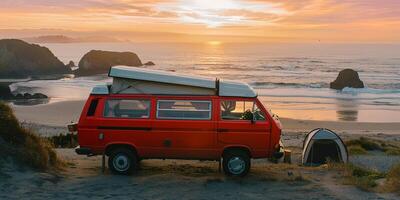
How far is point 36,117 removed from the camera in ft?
117

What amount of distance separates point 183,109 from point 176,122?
34 centimetres

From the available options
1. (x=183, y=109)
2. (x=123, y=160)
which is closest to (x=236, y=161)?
(x=183, y=109)

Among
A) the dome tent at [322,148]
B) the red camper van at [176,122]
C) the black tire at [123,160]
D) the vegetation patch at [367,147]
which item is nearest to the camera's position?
the red camper van at [176,122]

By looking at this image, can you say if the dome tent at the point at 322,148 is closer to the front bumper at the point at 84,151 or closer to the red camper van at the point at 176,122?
the red camper van at the point at 176,122

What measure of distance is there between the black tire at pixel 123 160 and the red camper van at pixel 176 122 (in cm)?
2

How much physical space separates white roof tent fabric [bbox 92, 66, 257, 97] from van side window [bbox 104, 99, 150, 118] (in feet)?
0.74

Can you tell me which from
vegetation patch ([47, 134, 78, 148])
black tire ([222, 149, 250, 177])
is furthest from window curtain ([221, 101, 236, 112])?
vegetation patch ([47, 134, 78, 148])

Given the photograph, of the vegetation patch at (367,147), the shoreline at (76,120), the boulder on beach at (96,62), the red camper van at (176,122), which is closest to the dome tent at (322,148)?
the vegetation patch at (367,147)

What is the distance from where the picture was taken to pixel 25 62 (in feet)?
278

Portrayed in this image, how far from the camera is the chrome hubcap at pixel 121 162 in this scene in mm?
11453

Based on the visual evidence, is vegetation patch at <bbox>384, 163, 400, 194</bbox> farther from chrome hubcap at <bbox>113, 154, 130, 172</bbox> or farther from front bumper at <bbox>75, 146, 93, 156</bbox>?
front bumper at <bbox>75, 146, 93, 156</bbox>

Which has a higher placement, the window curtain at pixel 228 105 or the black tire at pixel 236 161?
the window curtain at pixel 228 105

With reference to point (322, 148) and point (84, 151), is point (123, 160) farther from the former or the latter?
point (322, 148)

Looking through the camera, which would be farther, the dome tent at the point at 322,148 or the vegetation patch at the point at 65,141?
A: the vegetation patch at the point at 65,141
